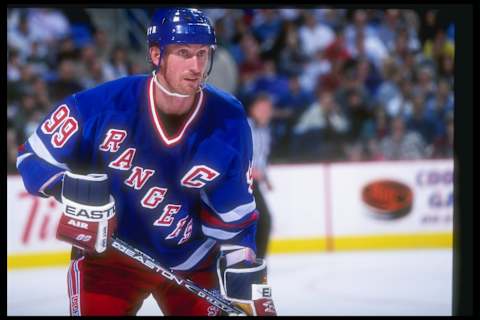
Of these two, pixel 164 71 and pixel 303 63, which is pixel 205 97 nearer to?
pixel 164 71

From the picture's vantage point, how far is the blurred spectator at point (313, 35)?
5.17 meters

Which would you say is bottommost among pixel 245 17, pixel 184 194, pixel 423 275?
pixel 423 275

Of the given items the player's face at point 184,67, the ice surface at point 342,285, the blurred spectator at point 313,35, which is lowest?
the ice surface at point 342,285

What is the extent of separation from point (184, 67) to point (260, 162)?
5.98ft

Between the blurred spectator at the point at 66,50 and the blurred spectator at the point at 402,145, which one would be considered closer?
the blurred spectator at the point at 66,50

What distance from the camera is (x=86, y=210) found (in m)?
1.77

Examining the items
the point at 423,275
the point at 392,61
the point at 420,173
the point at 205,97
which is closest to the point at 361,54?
the point at 392,61

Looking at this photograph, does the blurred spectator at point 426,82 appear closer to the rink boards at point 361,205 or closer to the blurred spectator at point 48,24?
the rink boards at point 361,205

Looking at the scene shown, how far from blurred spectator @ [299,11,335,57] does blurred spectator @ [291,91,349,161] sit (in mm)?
365

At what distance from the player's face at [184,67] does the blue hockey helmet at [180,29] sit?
16mm

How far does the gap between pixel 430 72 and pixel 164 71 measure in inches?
144

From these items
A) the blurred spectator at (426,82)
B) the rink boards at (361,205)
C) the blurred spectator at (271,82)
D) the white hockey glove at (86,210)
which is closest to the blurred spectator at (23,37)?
the blurred spectator at (271,82)

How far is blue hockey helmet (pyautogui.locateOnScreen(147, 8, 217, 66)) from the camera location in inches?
72.0

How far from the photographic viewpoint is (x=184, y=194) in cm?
193
